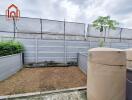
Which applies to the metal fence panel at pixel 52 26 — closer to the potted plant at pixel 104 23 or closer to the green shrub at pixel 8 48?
the green shrub at pixel 8 48

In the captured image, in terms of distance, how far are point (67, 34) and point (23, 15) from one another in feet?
11.2

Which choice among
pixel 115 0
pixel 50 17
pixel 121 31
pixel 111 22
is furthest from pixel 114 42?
pixel 50 17

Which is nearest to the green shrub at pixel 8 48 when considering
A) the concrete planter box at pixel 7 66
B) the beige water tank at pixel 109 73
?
the concrete planter box at pixel 7 66

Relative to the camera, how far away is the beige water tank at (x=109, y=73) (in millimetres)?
2141

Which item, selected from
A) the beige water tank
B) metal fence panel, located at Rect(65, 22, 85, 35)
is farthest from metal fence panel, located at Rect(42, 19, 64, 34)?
the beige water tank

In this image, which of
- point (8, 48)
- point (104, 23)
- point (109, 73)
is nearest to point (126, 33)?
point (104, 23)

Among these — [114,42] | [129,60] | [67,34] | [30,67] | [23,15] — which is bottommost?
[30,67]

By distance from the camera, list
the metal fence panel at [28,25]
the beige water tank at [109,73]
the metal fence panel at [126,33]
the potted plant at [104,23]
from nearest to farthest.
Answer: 1. the beige water tank at [109,73]
2. the metal fence panel at [28,25]
3. the potted plant at [104,23]
4. the metal fence panel at [126,33]

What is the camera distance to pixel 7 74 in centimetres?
487

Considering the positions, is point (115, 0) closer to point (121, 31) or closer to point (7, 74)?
point (121, 31)

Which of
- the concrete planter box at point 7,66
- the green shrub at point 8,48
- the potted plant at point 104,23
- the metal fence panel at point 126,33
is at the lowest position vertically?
the concrete planter box at point 7,66

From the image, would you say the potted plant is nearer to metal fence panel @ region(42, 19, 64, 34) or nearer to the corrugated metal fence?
the corrugated metal fence

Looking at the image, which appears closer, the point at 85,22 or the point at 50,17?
the point at 50,17

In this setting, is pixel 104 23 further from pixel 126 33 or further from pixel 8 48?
pixel 8 48
